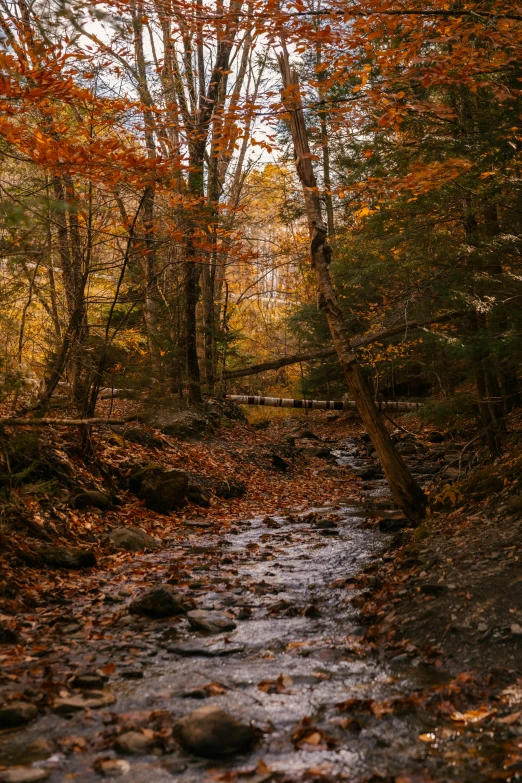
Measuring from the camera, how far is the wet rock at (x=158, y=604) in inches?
216

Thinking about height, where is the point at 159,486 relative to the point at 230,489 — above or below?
above

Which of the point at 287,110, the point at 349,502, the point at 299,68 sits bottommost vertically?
the point at 349,502

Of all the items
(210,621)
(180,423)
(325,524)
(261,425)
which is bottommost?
(325,524)

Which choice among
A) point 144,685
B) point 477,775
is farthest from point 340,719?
point 144,685

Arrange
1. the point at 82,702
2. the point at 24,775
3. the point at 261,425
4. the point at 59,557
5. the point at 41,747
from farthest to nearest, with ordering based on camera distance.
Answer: the point at 261,425 → the point at 59,557 → the point at 82,702 → the point at 41,747 → the point at 24,775

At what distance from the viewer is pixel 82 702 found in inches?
149

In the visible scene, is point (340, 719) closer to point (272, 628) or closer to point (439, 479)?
point (272, 628)

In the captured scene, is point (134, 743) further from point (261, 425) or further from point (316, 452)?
point (261, 425)

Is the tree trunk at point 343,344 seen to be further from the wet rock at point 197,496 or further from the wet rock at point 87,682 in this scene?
the wet rock at point 87,682

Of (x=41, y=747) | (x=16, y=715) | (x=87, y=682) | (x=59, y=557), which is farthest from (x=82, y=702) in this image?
(x=59, y=557)

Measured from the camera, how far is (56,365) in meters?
8.68

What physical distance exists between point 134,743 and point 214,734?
0.43m

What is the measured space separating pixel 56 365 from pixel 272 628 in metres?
5.12

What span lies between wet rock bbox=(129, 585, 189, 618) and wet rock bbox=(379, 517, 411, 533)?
13.2ft
